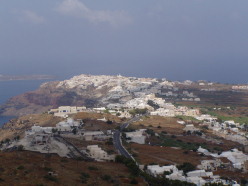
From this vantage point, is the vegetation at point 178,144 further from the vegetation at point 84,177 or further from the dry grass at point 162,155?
the vegetation at point 84,177

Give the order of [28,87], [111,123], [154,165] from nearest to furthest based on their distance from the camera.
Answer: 1. [154,165]
2. [111,123]
3. [28,87]

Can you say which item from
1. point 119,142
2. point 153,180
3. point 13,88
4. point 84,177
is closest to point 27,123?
point 119,142

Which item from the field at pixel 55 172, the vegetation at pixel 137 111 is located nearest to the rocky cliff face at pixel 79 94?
the vegetation at pixel 137 111

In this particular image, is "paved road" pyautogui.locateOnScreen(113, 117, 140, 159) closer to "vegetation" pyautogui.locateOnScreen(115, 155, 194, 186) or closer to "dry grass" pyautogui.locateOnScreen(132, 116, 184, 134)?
"dry grass" pyautogui.locateOnScreen(132, 116, 184, 134)

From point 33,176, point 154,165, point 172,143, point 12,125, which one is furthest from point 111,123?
point 33,176

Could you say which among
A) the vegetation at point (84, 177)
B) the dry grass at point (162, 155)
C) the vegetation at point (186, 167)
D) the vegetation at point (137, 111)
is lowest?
the dry grass at point (162, 155)

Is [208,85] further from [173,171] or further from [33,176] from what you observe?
[33,176]
